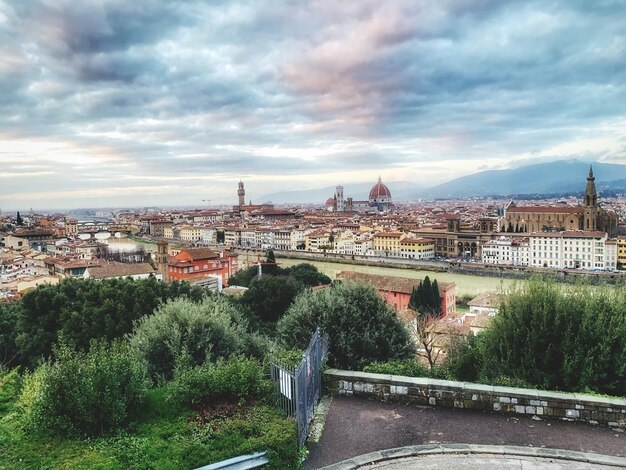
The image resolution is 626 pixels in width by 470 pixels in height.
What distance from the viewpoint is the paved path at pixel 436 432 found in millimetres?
4164

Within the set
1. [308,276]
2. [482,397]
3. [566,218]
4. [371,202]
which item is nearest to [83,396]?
[482,397]

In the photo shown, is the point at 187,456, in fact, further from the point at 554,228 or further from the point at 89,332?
the point at 554,228

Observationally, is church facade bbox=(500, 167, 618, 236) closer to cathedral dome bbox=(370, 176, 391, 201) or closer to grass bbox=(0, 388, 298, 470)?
grass bbox=(0, 388, 298, 470)

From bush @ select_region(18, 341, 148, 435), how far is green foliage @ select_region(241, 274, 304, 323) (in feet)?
54.8

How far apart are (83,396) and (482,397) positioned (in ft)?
12.1

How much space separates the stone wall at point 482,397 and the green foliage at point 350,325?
84.4 inches

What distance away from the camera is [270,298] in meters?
21.6

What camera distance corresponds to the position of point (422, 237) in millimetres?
62781

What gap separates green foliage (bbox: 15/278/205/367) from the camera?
13.1m

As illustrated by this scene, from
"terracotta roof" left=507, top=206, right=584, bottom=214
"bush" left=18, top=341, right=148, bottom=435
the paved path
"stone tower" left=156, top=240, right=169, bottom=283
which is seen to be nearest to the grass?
"bush" left=18, top=341, right=148, bottom=435

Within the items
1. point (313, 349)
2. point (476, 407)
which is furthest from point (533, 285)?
point (313, 349)

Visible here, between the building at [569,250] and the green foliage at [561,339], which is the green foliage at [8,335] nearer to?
the green foliage at [561,339]

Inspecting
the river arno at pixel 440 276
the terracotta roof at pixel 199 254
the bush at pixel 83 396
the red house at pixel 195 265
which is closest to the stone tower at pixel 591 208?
the river arno at pixel 440 276

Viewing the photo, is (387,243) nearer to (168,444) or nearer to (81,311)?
(81,311)
